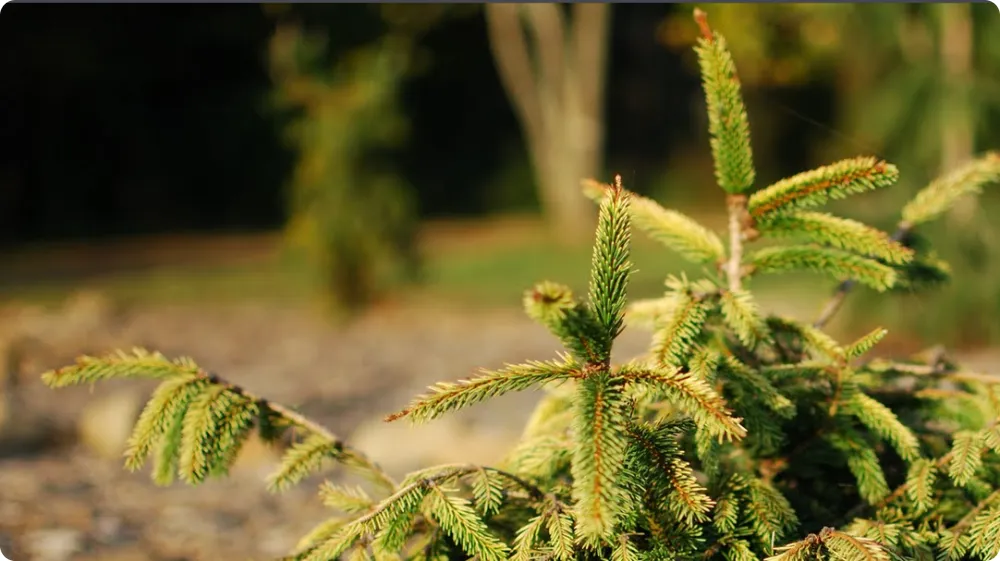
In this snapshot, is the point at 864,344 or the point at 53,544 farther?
the point at 53,544

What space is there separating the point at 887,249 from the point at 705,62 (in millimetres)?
584

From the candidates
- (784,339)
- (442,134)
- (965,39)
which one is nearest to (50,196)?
(442,134)

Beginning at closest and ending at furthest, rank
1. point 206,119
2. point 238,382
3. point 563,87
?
point 238,382 → point 563,87 → point 206,119

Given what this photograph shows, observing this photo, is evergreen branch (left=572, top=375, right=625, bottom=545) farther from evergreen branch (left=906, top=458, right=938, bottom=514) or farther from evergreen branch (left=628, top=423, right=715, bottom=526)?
evergreen branch (left=906, top=458, right=938, bottom=514)

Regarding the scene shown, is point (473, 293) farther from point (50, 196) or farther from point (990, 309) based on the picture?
point (50, 196)

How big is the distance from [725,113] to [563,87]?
15.8 metres

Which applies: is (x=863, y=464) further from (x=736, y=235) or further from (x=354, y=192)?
(x=354, y=192)

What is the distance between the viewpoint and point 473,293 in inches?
502

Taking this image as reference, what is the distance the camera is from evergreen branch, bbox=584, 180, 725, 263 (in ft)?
7.94

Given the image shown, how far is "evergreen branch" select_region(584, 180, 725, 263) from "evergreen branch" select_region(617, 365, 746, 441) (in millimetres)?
671

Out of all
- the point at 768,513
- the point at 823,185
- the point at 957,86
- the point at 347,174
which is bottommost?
the point at 768,513

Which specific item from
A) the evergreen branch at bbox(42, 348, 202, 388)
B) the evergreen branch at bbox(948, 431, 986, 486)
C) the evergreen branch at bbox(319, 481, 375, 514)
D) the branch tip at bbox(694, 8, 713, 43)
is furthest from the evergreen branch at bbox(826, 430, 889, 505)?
the evergreen branch at bbox(42, 348, 202, 388)

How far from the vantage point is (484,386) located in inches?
69.9

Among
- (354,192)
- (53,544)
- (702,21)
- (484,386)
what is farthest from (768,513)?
(354,192)
